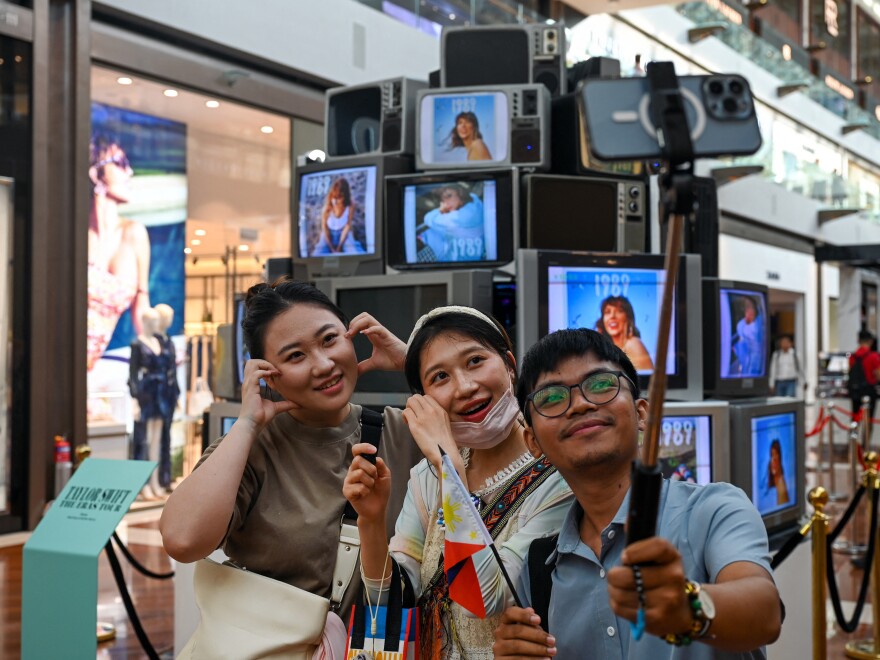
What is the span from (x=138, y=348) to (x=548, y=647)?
7.51 meters

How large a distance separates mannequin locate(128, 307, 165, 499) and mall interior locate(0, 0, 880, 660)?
2cm

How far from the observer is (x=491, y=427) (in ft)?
6.42

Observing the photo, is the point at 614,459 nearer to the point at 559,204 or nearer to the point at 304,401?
the point at 304,401

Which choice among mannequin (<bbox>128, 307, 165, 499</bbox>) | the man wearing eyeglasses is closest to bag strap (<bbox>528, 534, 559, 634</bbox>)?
the man wearing eyeglasses

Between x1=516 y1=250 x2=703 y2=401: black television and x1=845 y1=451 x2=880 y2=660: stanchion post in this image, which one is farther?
x1=845 y1=451 x2=880 y2=660: stanchion post

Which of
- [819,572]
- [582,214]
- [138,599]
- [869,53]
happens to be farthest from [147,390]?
[869,53]

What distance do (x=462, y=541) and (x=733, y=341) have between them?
3.08 m

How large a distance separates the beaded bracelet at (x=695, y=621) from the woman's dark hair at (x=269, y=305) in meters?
1.17

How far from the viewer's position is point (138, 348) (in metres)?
8.54

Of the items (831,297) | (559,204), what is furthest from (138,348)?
(831,297)

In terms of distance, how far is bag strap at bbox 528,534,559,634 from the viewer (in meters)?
1.72

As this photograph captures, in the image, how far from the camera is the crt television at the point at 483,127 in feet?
15.7

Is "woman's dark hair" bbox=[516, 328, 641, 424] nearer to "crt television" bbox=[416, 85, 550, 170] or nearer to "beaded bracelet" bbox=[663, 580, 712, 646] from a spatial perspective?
"beaded bracelet" bbox=[663, 580, 712, 646]

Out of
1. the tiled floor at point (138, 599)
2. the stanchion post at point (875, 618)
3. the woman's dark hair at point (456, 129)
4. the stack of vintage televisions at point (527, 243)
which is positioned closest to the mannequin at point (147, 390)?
the tiled floor at point (138, 599)
